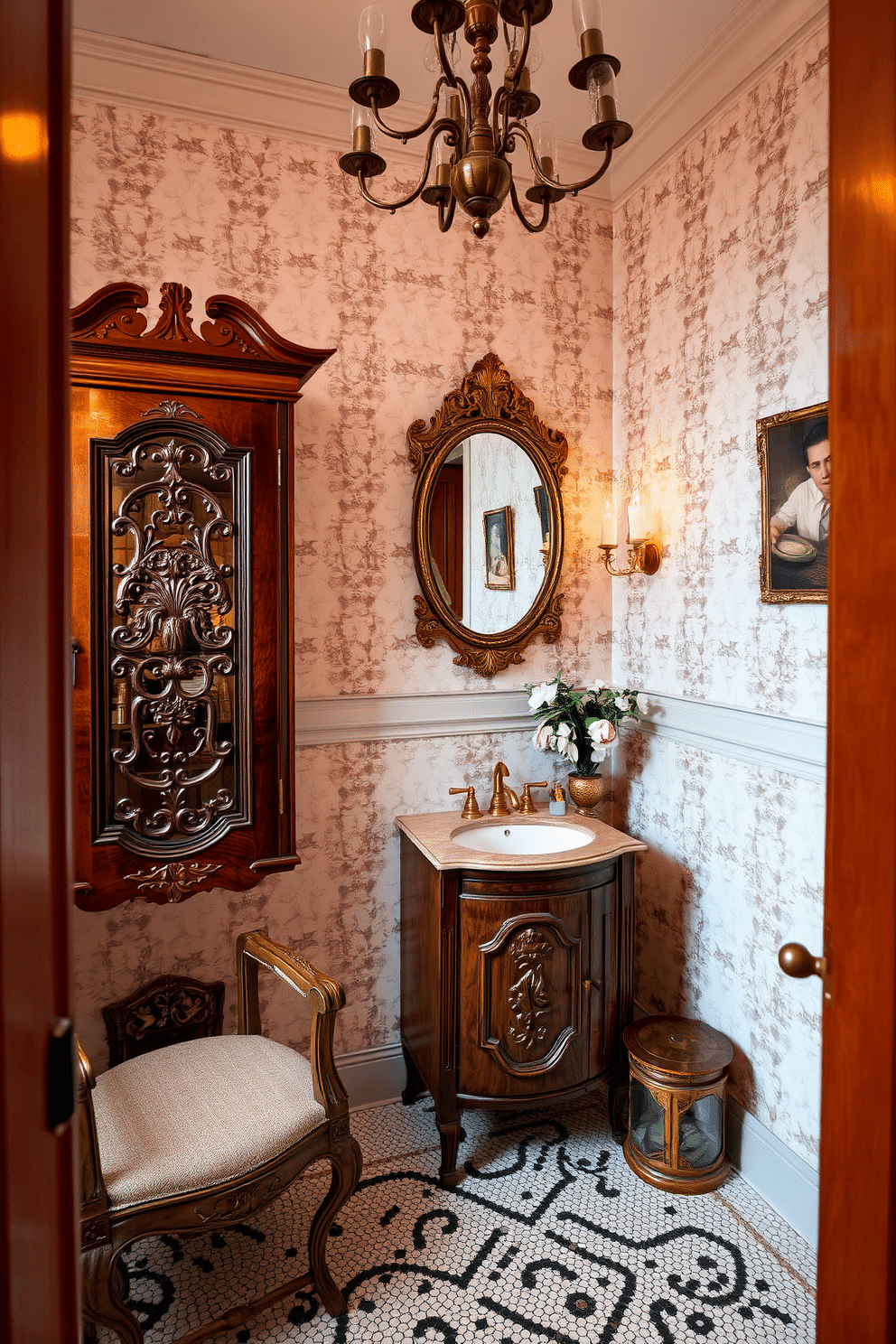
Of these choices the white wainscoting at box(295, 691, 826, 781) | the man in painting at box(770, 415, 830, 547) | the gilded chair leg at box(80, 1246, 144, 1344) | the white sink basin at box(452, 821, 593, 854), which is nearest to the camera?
the gilded chair leg at box(80, 1246, 144, 1344)

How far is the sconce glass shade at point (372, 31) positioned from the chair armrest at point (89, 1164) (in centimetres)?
184

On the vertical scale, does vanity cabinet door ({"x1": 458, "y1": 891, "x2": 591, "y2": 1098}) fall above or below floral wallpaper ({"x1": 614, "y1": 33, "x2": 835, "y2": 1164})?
below

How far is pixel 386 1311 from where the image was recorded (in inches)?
69.4

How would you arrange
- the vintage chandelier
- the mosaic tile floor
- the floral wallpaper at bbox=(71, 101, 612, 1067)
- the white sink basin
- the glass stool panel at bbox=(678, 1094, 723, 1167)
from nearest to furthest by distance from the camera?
1. the vintage chandelier
2. the mosaic tile floor
3. the glass stool panel at bbox=(678, 1094, 723, 1167)
4. the floral wallpaper at bbox=(71, 101, 612, 1067)
5. the white sink basin

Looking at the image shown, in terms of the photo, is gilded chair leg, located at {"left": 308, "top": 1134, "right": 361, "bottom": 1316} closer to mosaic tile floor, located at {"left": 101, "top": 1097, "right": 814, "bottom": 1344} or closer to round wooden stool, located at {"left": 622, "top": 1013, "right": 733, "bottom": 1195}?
mosaic tile floor, located at {"left": 101, "top": 1097, "right": 814, "bottom": 1344}

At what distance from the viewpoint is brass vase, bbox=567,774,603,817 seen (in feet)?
8.64

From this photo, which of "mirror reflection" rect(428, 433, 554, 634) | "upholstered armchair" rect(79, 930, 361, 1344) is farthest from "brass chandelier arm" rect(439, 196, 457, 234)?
"upholstered armchair" rect(79, 930, 361, 1344)

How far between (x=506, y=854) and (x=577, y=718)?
23.2 inches

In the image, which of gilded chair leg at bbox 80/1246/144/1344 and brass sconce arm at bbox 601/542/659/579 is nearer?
gilded chair leg at bbox 80/1246/144/1344

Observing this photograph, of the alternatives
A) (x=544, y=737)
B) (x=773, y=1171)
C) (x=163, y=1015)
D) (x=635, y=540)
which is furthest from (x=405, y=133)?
(x=773, y=1171)

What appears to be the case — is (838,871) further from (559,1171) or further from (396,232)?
(396,232)

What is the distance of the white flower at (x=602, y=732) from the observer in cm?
251

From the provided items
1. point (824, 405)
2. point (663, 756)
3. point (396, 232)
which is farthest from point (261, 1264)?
point (396, 232)

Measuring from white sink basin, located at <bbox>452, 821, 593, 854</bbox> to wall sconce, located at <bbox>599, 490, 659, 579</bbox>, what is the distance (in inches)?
35.0
